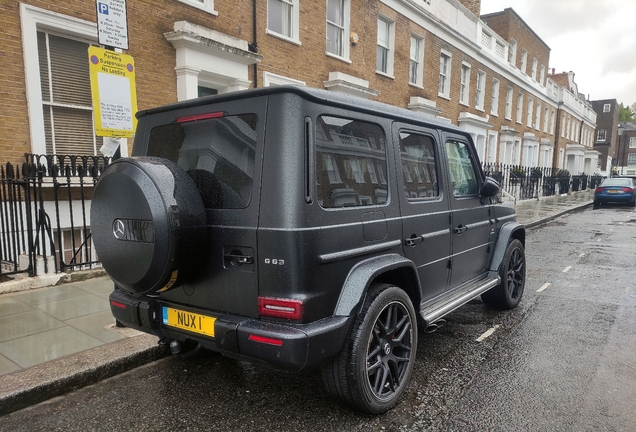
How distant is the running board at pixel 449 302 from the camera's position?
10.9 ft

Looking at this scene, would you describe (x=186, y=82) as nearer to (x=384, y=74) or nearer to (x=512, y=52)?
(x=384, y=74)

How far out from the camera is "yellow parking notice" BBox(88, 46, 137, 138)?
402cm

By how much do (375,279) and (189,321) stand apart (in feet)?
4.19

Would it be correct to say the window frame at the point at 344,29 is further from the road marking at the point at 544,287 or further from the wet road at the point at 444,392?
the wet road at the point at 444,392

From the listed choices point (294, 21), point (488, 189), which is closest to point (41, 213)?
point (488, 189)

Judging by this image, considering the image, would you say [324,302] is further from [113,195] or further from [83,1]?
[83,1]

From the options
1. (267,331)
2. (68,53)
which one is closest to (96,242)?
(267,331)

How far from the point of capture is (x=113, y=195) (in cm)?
261

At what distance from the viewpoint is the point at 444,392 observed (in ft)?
10.2

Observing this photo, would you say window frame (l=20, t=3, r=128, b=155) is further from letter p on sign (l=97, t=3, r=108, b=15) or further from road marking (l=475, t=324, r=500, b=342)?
road marking (l=475, t=324, r=500, b=342)

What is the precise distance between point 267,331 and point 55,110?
639 centimetres

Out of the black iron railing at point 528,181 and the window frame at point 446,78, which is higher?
the window frame at point 446,78

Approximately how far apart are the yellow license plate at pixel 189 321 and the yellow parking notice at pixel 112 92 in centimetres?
225

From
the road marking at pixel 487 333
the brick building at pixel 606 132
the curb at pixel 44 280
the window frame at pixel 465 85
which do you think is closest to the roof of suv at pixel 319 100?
the road marking at pixel 487 333
